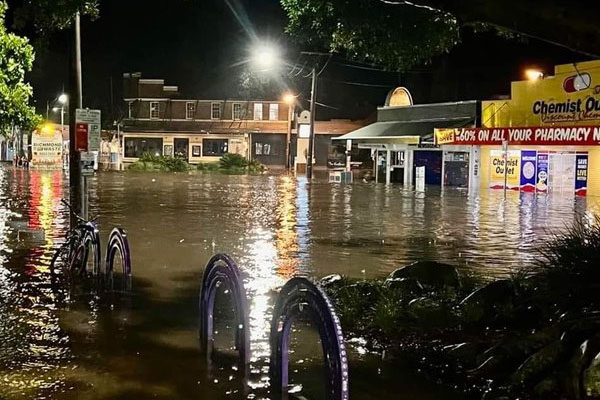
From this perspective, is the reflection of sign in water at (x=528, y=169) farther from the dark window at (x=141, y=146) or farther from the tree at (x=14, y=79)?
the dark window at (x=141, y=146)

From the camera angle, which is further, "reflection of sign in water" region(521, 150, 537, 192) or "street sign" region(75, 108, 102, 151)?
"reflection of sign in water" region(521, 150, 537, 192)

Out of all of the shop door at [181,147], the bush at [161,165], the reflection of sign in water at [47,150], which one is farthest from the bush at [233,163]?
the shop door at [181,147]

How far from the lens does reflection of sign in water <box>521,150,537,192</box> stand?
35.8 metres

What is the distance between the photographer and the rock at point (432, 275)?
33.0 feet

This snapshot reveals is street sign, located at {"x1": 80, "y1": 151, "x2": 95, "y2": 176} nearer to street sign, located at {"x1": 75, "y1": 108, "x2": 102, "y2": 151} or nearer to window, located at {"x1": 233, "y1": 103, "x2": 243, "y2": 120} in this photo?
street sign, located at {"x1": 75, "y1": 108, "x2": 102, "y2": 151}

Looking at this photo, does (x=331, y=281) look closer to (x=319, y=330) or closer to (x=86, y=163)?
(x=319, y=330)

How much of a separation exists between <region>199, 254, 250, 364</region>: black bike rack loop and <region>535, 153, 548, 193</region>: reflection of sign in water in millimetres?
29895

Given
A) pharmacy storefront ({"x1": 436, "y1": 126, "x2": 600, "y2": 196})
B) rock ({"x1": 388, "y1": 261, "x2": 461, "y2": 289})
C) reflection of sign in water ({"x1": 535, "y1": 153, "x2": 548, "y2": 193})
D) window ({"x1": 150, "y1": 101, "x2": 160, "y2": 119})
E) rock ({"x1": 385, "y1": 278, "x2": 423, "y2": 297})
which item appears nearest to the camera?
rock ({"x1": 385, "y1": 278, "x2": 423, "y2": 297})

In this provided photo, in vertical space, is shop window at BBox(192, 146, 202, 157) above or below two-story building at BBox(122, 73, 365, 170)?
below

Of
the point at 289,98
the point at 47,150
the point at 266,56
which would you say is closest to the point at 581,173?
the point at 266,56

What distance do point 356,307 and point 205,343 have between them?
6.74 ft

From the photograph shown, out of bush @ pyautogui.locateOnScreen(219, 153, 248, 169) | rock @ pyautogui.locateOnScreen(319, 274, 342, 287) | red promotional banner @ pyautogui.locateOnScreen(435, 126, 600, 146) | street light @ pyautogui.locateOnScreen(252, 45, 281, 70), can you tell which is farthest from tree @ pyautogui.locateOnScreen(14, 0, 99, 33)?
bush @ pyautogui.locateOnScreen(219, 153, 248, 169)

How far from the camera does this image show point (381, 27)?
408 inches

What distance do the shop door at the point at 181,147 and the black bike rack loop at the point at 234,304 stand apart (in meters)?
64.5
